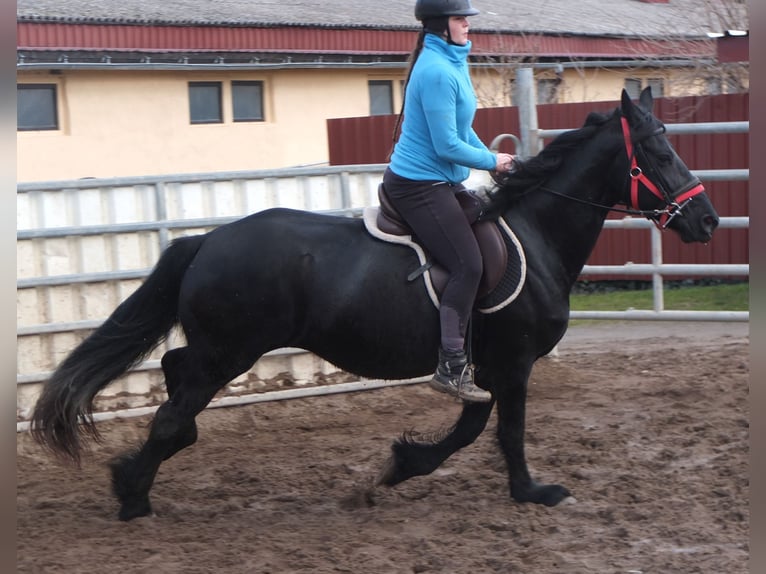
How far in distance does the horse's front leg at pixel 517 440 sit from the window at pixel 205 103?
1361 centimetres

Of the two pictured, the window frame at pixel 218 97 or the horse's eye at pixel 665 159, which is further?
the window frame at pixel 218 97

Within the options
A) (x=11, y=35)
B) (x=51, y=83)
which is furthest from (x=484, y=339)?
(x=51, y=83)

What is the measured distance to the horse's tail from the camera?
494cm

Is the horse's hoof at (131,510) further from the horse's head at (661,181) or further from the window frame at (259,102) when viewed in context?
the window frame at (259,102)

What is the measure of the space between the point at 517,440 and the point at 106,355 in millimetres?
2176

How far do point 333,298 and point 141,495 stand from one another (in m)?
1.39

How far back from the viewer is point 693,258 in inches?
471

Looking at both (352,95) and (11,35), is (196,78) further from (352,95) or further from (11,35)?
(11,35)

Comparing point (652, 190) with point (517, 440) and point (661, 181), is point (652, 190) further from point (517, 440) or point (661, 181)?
point (517, 440)

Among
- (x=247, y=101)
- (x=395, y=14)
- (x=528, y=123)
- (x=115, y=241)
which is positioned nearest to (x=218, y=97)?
(x=247, y=101)

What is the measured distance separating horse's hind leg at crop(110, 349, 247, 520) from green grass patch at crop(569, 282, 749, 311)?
23.3 ft

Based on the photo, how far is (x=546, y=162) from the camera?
5.28 m

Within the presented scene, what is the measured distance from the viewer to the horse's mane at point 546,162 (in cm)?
523

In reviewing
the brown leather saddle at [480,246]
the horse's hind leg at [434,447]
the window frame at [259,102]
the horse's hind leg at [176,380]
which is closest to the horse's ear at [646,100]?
the brown leather saddle at [480,246]
